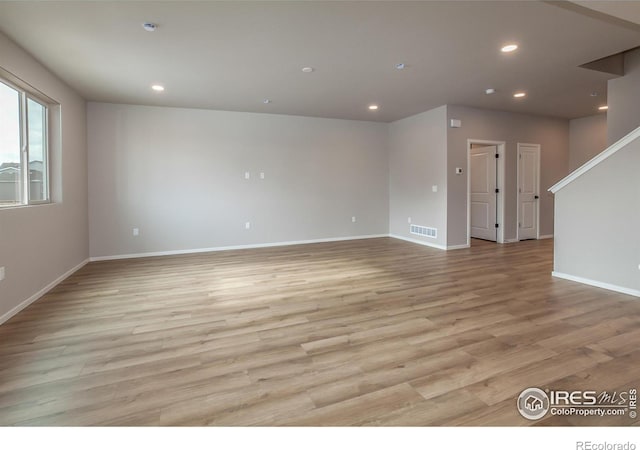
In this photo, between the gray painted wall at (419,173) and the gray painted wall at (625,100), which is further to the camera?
the gray painted wall at (419,173)

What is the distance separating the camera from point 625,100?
4.45m

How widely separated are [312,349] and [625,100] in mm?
5315

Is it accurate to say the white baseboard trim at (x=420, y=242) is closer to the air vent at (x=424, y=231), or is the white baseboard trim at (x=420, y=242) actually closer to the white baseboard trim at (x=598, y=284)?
the air vent at (x=424, y=231)

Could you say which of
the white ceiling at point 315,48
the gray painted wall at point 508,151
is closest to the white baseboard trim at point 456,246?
the gray painted wall at point 508,151

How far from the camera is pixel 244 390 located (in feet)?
6.15

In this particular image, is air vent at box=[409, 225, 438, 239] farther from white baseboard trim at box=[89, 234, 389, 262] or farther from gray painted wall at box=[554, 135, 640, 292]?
gray painted wall at box=[554, 135, 640, 292]

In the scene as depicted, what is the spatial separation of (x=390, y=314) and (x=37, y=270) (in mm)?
3817

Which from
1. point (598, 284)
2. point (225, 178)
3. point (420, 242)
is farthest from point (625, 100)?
point (225, 178)

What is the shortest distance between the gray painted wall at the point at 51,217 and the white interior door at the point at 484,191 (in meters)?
7.06

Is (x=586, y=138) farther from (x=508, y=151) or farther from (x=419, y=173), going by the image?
(x=419, y=173)

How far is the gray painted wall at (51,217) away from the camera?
3.10m

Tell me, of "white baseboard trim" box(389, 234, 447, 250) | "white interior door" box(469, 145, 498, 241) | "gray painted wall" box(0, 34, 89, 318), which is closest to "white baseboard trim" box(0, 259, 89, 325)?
"gray painted wall" box(0, 34, 89, 318)

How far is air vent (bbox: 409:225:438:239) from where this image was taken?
255 inches
